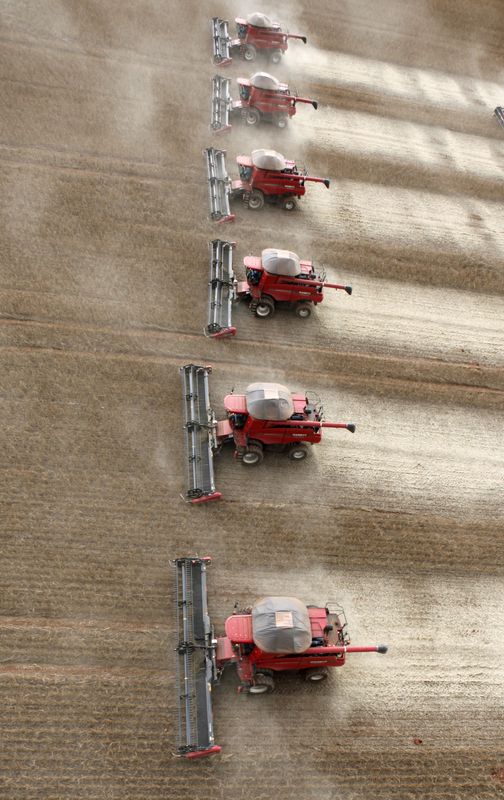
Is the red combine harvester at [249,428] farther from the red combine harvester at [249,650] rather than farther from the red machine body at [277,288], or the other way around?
the red machine body at [277,288]

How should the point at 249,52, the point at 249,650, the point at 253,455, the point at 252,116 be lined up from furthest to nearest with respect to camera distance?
the point at 249,52, the point at 252,116, the point at 253,455, the point at 249,650

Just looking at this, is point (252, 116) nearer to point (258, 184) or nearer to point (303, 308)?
point (258, 184)

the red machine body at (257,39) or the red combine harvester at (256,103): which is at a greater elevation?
the red machine body at (257,39)

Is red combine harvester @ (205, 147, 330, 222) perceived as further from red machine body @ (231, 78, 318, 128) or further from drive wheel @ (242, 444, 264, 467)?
drive wheel @ (242, 444, 264, 467)

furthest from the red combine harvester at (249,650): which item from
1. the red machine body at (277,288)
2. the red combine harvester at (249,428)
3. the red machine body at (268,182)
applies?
the red machine body at (268,182)

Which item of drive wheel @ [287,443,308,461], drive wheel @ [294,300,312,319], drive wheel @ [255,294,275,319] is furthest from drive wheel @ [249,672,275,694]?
drive wheel @ [294,300,312,319]

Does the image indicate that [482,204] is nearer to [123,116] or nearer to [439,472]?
[439,472]

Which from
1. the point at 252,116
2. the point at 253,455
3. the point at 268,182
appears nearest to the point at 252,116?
the point at 252,116
